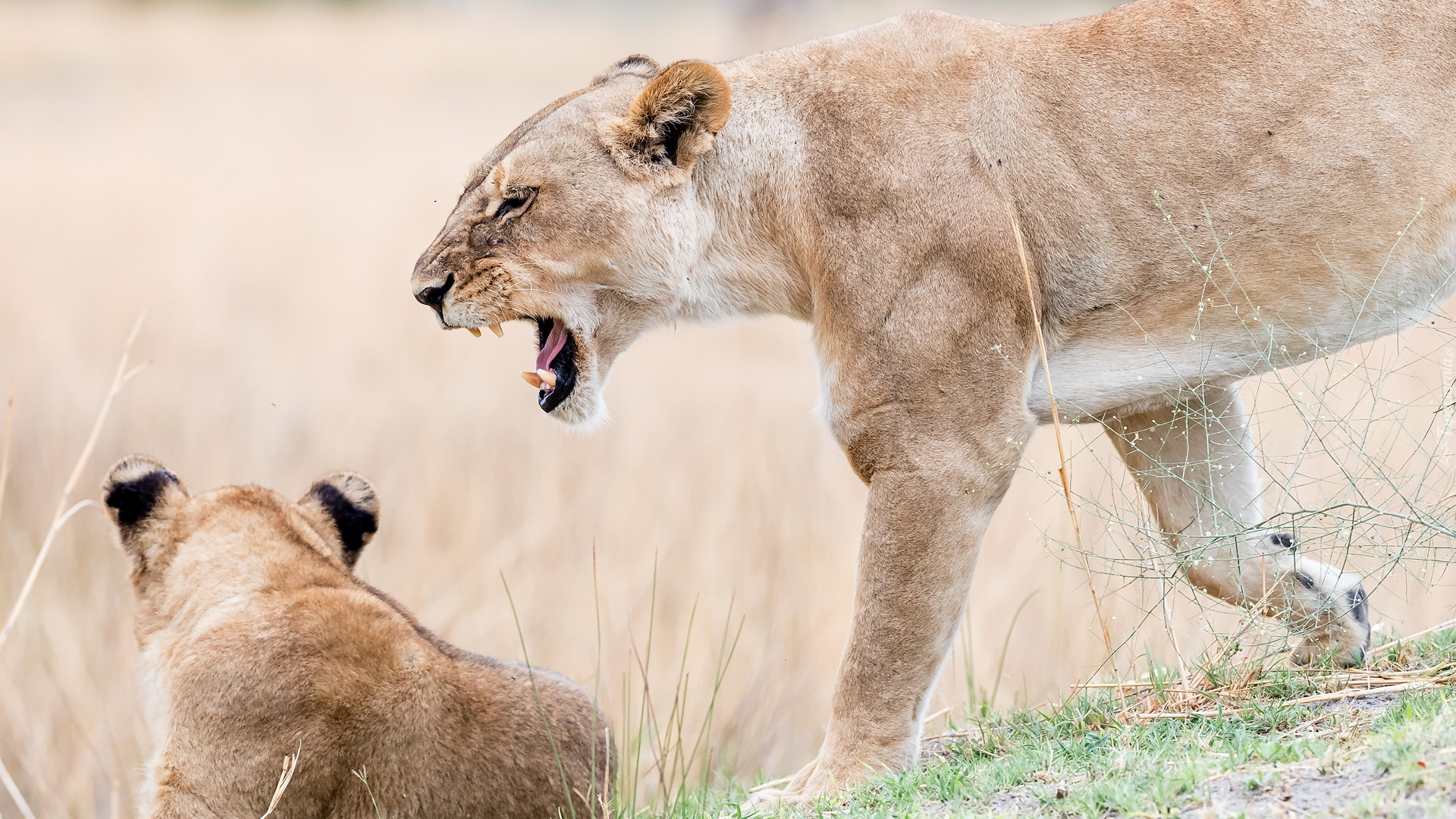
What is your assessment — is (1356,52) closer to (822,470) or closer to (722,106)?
(722,106)

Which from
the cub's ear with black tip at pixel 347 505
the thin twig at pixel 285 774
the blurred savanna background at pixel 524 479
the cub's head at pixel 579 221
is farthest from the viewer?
the blurred savanna background at pixel 524 479

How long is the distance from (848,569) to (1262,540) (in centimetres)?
338

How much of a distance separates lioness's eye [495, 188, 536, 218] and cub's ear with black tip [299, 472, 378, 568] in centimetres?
93

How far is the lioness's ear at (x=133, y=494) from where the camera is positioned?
4020 mm

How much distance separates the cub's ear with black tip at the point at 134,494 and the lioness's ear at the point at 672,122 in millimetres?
1603

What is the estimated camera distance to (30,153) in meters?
16.2

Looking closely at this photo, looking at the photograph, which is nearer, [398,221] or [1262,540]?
[1262,540]

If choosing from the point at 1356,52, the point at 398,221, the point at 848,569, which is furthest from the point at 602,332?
the point at 398,221

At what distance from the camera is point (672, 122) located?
4.01 m

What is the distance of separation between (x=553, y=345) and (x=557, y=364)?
57mm

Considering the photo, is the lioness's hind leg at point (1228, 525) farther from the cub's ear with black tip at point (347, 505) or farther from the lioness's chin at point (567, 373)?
the cub's ear with black tip at point (347, 505)

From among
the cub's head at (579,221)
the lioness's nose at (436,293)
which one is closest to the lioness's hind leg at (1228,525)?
the cub's head at (579,221)

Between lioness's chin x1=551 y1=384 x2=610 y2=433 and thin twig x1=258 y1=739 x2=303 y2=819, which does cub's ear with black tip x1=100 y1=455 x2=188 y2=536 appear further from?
lioness's chin x1=551 y1=384 x2=610 y2=433

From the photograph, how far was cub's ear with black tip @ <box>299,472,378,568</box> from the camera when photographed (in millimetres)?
4305
